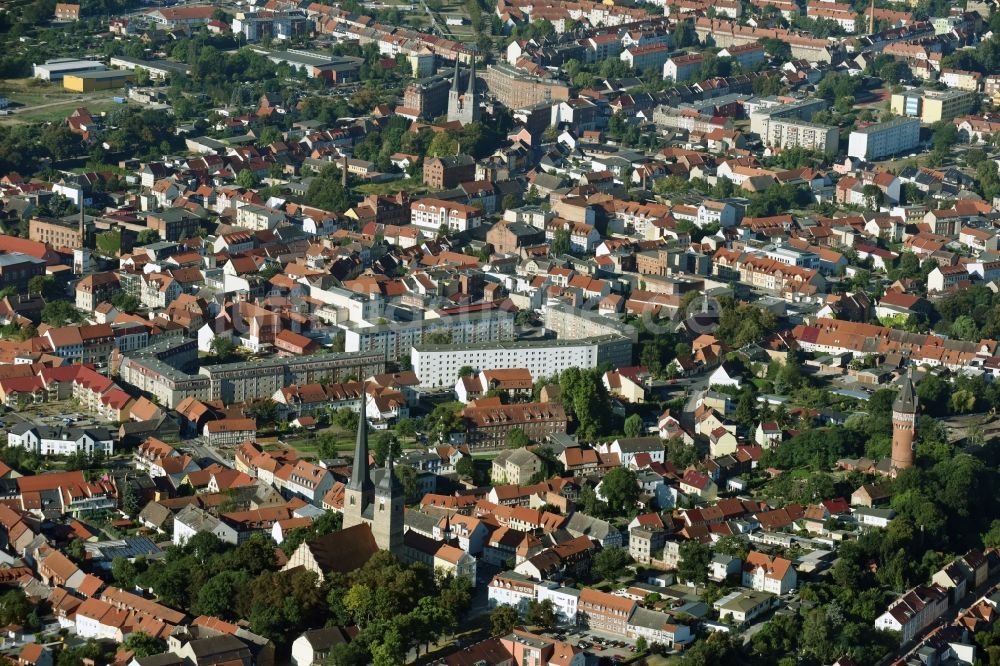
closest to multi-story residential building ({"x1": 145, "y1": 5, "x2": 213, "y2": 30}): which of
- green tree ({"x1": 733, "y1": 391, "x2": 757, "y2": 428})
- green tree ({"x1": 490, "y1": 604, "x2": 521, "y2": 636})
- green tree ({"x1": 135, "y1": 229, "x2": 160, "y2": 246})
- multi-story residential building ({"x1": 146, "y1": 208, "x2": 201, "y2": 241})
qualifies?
multi-story residential building ({"x1": 146, "y1": 208, "x2": 201, "y2": 241})

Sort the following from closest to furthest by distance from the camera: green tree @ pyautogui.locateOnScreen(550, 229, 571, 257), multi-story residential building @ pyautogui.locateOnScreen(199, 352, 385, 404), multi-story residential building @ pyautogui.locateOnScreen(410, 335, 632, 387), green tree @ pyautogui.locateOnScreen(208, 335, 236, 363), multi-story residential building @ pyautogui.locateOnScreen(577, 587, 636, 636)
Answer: multi-story residential building @ pyautogui.locateOnScreen(577, 587, 636, 636), multi-story residential building @ pyautogui.locateOnScreen(199, 352, 385, 404), multi-story residential building @ pyautogui.locateOnScreen(410, 335, 632, 387), green tree @ pyautogui.locateOnScreen(208, 335, 236, 363), green tree @ pyautogui.locateOnScreen(550, 229, 571, 257)

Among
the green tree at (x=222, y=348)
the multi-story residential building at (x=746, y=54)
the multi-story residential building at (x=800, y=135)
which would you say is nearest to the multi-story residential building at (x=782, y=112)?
the multi-story residential building at (x=800, y=135)

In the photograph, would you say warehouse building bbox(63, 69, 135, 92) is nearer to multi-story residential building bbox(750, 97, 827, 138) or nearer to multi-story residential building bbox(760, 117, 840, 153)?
multi-story residential building bbox(750, 97, 827, 138)

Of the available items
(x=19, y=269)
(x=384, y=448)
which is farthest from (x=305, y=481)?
(x=19, y=269)

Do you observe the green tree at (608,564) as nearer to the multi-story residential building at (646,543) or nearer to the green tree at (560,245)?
the multi-story residential building at (646,543)

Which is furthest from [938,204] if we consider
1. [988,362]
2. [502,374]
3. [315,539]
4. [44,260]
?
[315,539]
